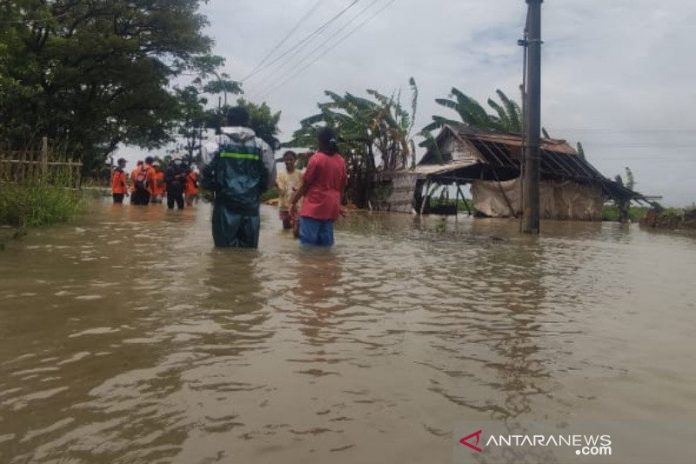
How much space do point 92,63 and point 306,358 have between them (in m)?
24.0

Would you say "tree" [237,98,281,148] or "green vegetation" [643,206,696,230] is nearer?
"green vegetation" [643,206,696,230]

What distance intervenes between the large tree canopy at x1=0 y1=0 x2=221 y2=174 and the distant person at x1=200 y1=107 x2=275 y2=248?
16440 millimetres

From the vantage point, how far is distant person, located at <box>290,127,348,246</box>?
22.6ft

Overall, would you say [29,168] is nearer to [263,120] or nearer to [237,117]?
[237,117]

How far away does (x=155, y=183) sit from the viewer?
61.3 feet

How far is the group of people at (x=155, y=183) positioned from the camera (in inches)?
659

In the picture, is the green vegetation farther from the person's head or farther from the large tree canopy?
the large tree canopy

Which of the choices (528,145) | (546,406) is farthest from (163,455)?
(528,145)

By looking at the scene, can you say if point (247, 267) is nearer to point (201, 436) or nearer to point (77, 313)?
point (77, 313)

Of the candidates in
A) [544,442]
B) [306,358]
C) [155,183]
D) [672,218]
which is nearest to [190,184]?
[155,183]

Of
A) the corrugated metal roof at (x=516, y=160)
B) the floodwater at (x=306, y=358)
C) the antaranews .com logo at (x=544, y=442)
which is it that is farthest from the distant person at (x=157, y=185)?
the antaranews .com logo at (x=544, y=442)

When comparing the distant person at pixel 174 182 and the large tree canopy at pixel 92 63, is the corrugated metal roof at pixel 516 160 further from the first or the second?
the large tree canopy at pixel 92 63

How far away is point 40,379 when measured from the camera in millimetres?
2336

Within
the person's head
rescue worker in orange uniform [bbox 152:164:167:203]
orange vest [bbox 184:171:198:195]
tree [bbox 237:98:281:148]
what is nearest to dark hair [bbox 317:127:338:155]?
the person's head
